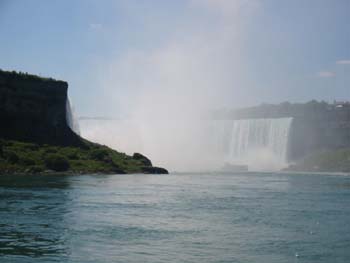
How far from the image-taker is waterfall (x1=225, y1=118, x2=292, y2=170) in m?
122

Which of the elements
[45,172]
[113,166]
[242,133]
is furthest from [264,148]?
[45,172]

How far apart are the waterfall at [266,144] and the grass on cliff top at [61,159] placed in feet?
121

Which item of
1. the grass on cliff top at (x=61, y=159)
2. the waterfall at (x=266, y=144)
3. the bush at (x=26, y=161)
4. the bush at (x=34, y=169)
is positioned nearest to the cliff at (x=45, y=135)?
the grass on cliff top at (x=61, y=159)

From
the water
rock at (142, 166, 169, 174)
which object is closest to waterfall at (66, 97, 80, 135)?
rock at (142, 166, 169, 174)

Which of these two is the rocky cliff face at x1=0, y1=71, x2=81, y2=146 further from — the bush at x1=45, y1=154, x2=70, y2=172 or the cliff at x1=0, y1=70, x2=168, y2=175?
the bush at x1=45, y1=154, x2=70, y2=172

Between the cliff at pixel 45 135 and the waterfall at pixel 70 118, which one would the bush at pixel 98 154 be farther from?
the waterfall at pixel 70 118

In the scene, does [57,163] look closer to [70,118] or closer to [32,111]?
[32,111]

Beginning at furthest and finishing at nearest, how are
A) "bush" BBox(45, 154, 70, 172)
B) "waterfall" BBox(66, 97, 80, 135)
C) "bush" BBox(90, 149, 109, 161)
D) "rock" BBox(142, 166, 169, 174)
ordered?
"waterfall" BBox(66, 97, 80, 135) → "bush" BBox(90, 149, 109, 161) → "rock" BBox(142, 166, 169, 174) → "bush" BBox(45, 154, 70, 172)

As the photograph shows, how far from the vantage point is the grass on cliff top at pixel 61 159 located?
75.7 meters

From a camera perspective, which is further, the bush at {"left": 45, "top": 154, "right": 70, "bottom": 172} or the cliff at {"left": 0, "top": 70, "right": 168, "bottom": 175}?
the cliff at {"left": 0, "top": 70, "right": 168, "bottom": 175}

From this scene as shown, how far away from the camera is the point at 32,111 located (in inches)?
3634

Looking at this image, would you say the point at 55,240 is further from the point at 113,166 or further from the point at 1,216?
the point at 113,166

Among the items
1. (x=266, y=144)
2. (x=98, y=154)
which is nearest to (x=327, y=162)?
(x=266, y=144)

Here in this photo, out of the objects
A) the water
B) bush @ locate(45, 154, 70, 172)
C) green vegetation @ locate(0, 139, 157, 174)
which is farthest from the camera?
bush @ locate(45, 154, 70, 172)
